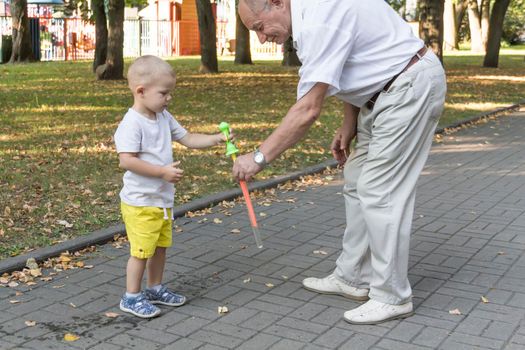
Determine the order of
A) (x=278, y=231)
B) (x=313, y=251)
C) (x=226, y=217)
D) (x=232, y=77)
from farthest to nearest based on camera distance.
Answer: (x=232, y=77)
(x=226, y=217)
(x=278, y=231)
(x=313, y=251)

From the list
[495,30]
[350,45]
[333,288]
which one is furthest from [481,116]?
[495,30]

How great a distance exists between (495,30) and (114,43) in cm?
1470

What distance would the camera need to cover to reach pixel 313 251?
5812mm

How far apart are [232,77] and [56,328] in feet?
58.5

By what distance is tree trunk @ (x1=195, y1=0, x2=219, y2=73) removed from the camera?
2247 cm

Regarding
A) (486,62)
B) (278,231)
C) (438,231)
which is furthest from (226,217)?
(486,62)

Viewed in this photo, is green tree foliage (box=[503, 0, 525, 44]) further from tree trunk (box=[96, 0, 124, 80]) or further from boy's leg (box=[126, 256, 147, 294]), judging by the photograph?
boy's leg (box=[126, 256, 147, 294])

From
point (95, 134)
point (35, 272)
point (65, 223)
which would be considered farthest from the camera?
point (95, 134)

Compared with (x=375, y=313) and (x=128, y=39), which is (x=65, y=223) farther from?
(x=128, y=39)

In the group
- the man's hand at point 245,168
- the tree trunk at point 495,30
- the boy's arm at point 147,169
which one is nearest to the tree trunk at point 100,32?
the tree trunk at point 495,30

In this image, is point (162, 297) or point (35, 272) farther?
point (35, 272)

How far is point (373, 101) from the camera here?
437 cm

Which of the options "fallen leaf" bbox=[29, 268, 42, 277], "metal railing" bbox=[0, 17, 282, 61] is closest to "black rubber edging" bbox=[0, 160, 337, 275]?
"fallen leaf" bbox=[29, 268, 42, 277]

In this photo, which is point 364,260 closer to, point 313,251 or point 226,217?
point 313,251
